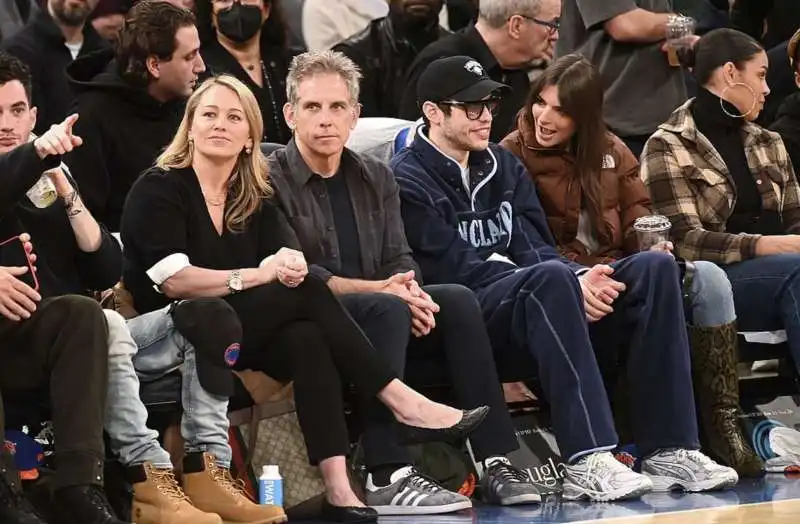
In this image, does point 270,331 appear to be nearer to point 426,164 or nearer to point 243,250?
point 243,250

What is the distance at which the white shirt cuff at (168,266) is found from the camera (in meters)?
5.21

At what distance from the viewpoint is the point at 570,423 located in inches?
218

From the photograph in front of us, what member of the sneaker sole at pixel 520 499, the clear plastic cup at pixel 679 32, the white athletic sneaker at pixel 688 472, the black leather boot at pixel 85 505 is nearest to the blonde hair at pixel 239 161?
the black leather boot at pixel 85 505

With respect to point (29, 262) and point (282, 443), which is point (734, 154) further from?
point (29, 262)

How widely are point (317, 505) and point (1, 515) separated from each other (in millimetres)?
1151

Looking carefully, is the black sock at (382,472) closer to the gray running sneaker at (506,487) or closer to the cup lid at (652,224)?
the gray running sneaker at (506,487)

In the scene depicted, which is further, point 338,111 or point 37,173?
point 338,111

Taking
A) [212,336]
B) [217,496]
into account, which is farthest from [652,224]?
[217,496]

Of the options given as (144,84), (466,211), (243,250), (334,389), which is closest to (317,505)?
(334,389)

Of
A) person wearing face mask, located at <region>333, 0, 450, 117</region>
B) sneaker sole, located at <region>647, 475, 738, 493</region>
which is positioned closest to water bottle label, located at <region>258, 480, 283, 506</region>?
sneaker sole, located at <region>647, 475, 738, 493</region>

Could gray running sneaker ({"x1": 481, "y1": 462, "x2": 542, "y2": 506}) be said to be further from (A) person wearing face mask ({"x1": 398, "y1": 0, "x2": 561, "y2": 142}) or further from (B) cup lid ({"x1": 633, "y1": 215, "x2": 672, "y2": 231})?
(A) person wearing face mask ({"x1": 398, "y1": 0, "x2": 561, "y2": 142})

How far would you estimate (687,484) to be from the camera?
5.75m

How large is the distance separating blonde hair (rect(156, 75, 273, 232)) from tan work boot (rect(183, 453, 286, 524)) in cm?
81

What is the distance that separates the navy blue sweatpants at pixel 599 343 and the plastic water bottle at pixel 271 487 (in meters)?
0.97
